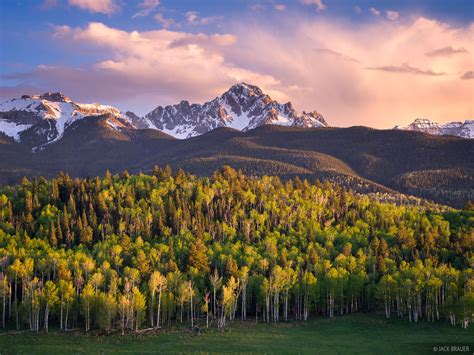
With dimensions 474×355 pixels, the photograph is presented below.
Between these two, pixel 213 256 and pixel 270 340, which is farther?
pixel 213 256

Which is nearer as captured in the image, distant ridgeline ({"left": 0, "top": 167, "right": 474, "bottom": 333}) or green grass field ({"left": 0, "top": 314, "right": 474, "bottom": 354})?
green grass field ({"left": 0, "top": 314, "right": 474, "bottom": 354})

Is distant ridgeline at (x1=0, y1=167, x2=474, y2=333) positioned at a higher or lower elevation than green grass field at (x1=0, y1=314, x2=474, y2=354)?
higher

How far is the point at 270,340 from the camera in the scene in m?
97.3

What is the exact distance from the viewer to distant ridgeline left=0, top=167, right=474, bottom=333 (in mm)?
108500

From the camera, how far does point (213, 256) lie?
133 metres

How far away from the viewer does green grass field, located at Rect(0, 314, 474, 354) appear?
3573 inches

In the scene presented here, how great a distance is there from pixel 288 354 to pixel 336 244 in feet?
213

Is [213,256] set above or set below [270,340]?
above

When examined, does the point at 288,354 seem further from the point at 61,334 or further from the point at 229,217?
the point at 229,217

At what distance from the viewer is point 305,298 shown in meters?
117

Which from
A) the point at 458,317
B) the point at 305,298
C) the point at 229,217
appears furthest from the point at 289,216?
the point at 458,317

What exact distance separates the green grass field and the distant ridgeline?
192 inches

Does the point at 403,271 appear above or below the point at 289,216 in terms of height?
below

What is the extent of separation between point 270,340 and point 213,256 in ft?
127
